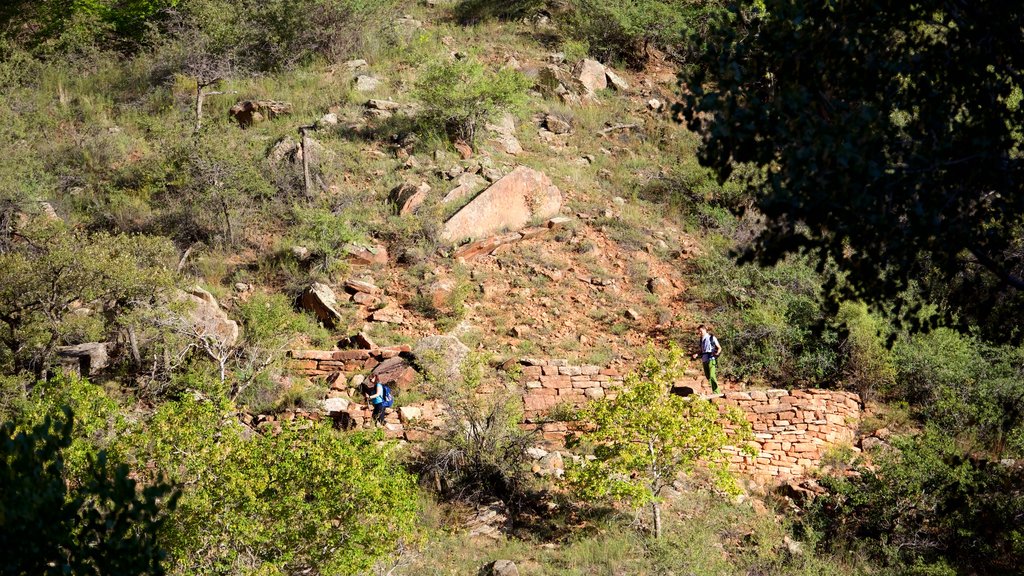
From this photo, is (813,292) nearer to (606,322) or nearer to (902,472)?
(606,322)

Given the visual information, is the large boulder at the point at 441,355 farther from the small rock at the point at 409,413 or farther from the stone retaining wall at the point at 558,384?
the stone retaining wall at the point at 558,384

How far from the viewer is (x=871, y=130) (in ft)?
17.8

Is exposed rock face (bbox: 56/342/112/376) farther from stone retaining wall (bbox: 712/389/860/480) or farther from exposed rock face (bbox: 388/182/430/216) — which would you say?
stone retaining wall (bbox: 712/389/860/480)

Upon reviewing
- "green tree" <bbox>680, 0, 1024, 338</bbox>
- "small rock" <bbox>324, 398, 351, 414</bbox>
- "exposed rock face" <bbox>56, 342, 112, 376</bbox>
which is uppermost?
"green tree" <bbox>680, 0, 1024, 338</bbox>

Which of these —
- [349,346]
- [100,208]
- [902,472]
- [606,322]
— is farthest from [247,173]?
[902,472]

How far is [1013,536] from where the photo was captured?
1032 centimetres

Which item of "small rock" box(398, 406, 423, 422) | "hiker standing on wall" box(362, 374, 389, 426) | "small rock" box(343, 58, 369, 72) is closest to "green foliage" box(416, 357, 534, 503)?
"small rock" box(398, 406, 423, 422)

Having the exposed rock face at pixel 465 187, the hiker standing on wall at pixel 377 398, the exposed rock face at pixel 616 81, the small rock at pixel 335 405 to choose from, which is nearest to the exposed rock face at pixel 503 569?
the hiker standing on wall at pixel 377 398

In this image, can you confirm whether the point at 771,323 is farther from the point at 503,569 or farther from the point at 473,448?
the point at 503,569

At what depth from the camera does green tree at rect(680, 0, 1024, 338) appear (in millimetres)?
5348

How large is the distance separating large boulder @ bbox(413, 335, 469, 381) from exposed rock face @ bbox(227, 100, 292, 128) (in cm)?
952

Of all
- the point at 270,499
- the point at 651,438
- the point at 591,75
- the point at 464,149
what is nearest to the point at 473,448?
the point at 651,438

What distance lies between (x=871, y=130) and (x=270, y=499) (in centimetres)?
642

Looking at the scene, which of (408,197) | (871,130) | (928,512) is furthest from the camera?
(408,197)
